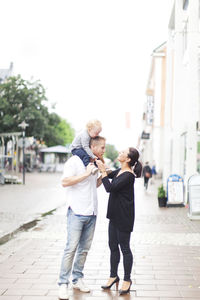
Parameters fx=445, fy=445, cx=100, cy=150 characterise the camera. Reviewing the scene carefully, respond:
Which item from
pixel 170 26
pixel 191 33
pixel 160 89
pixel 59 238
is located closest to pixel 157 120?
pixel 160 89

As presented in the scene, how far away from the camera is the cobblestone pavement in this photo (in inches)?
191

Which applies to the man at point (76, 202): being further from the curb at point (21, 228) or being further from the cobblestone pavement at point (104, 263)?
the curb at point (21, 228)

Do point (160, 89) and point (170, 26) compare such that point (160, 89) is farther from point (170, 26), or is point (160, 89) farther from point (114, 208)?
point (114, 208)

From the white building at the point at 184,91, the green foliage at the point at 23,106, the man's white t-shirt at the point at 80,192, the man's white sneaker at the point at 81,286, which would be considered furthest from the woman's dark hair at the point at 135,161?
the green foliage at the point at 23,106

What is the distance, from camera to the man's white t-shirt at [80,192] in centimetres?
457

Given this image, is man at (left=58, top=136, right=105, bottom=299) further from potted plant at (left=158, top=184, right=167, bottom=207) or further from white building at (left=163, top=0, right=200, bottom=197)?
white building at (left=163, top=0, right=200, bottom=197)

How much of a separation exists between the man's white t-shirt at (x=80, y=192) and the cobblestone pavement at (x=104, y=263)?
0.93 meters

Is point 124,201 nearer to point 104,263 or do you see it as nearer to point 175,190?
point 104,263

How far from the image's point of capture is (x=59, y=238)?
27.8 feet

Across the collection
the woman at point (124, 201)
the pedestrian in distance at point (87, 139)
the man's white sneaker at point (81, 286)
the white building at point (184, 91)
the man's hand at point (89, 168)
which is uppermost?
the white building at point (184, 91)

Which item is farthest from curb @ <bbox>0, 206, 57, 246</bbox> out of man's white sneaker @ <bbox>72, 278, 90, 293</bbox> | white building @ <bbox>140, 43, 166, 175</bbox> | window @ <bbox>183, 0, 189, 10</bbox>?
white building @ <bbox>140, 43, 166, 175</bbox>

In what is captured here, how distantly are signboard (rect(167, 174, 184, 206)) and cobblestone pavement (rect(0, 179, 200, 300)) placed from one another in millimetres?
4580

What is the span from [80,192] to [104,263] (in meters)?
2.17

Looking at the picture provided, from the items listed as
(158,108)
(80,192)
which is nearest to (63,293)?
(80,192)
